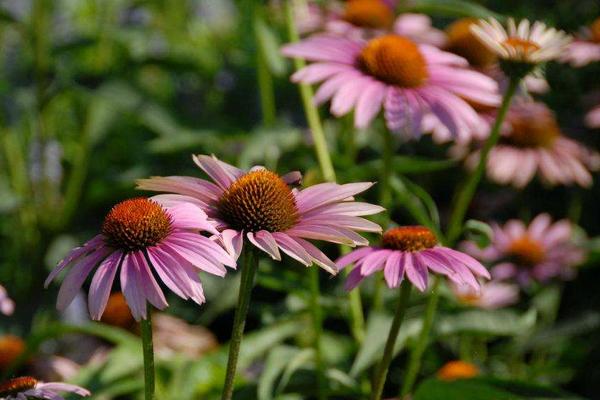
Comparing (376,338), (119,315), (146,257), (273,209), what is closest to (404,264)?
(273,209)

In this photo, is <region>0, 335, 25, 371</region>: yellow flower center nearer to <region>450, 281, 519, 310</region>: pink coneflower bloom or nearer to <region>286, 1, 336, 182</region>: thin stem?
<region>286, 1, 336, 182</region>: thin stem

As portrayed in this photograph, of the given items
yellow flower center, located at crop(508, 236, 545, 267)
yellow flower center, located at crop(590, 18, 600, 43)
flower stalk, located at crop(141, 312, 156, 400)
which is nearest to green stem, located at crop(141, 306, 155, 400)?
flower stalk, located at crop(141, 312, 156, 400)

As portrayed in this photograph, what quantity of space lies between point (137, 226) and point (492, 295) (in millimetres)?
1185

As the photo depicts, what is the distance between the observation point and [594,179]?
2.22 m

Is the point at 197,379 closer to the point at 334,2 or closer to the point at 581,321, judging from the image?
the point at 581,321

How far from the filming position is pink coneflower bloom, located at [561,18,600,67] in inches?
74.6

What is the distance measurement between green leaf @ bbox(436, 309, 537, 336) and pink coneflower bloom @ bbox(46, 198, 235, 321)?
2.19 ft

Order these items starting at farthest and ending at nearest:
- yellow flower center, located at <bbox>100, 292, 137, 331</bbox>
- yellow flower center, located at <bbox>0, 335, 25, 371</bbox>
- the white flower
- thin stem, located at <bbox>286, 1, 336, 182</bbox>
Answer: yellow flower center, located at <bbox>100, 292, 137, 331</bbox>
yellow flower center, located at <bbox>0, 335, 25, 371</bbox>
thin stem, located at <bbox>286, 1, 336, 182</bbox>
the white flower

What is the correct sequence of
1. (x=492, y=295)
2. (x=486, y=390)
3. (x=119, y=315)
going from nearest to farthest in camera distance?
(x=486, y=390), (x=119, y=315), (x=492, y=295)

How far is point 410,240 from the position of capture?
905mm

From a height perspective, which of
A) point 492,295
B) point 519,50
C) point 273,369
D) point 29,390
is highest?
point 519,50

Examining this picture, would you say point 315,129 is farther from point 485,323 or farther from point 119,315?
point 119,315

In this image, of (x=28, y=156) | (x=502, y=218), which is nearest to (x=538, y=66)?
(x=502, y=218)

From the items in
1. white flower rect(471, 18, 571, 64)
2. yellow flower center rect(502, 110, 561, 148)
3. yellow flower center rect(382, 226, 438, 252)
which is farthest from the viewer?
yellow flower center rect(502, 110, 561, 148)
